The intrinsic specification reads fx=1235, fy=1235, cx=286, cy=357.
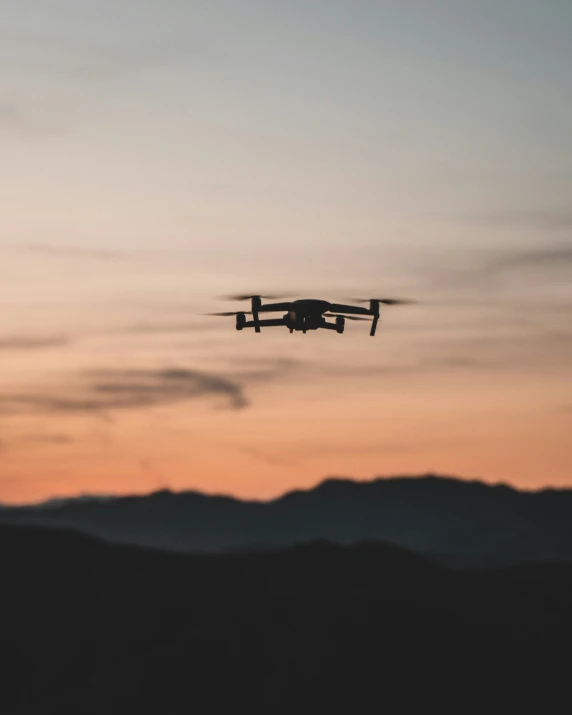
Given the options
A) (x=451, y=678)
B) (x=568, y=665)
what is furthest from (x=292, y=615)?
(x=568, y=665)

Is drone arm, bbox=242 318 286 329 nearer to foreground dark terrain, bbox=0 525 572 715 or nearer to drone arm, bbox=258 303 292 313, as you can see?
drone arm, bbox=258 303 292 313

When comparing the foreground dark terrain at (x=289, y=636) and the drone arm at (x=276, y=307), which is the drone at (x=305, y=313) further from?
the foreground dark terrain at (x=289, y=636)

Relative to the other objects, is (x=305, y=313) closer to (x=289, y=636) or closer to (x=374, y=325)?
(x=374, y=325)

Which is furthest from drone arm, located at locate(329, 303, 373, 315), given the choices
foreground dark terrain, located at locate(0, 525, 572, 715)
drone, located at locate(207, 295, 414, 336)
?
foreground dark terrain, located at locate(0, 525, 572, 715)

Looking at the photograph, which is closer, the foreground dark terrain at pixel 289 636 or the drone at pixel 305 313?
the drone at pixel 305 313

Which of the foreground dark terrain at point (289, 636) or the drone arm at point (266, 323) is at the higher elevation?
the drone arm at point (266, 323)

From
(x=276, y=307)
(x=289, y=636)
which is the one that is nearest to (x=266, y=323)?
(x=276, y=307)

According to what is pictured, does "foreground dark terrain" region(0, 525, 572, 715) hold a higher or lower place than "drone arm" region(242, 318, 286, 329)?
lower

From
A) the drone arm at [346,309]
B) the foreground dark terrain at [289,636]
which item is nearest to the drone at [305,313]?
the drone arm at [346,309]

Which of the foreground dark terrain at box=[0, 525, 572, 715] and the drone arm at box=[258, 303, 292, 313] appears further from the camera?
the foreground dark terrain at box=[0, 525, 572, 715]

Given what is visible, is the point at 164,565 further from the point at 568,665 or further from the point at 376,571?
the point at 568,665
